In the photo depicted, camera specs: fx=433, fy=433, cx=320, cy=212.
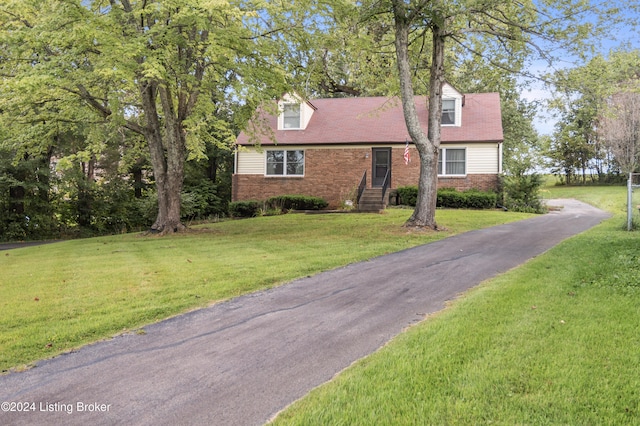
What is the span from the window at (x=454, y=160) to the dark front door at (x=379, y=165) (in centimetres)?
288

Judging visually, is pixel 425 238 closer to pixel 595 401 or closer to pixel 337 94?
pixel 595 401

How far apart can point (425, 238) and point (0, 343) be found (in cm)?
937

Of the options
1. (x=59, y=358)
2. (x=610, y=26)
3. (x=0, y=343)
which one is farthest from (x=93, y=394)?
(x=610, y=26)

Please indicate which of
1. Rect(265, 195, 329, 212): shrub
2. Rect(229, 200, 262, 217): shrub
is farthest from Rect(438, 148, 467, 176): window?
Rect(229, 200, 262, 217): shrub

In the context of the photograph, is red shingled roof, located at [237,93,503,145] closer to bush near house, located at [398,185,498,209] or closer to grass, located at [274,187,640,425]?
bush near house, located at [398,185,498,209]

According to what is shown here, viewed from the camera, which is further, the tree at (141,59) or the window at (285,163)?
the window at (285,163)

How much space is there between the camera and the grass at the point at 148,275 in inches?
190

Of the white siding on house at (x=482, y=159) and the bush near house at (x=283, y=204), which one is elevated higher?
the white siding on house at (x=482, y=159)

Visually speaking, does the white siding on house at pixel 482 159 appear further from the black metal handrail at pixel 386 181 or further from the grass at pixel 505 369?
the grass at pixel 505 369

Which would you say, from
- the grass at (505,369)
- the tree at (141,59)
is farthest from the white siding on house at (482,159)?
the grass at (505,369)

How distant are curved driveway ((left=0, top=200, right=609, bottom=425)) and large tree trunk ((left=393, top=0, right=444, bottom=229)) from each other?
6414 millimetres

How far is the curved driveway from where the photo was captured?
10.2 ft

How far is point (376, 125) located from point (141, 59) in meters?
14.8

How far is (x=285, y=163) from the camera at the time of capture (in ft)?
81.0
